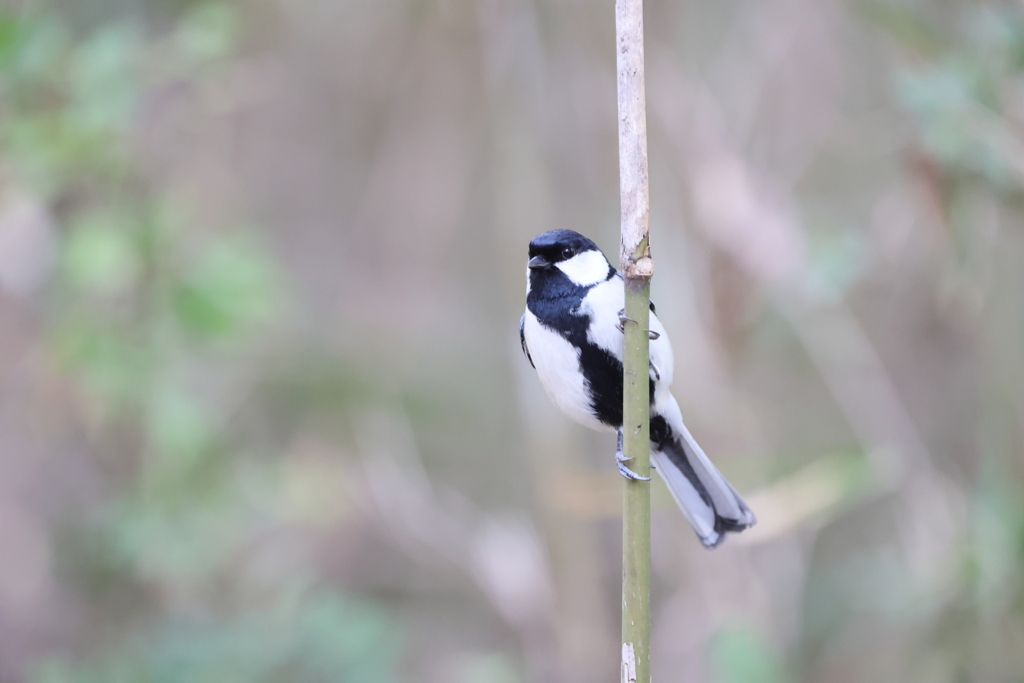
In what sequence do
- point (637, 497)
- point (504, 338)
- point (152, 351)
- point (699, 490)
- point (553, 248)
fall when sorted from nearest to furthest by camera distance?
point (637, 497) → point (553, 248) → point (699, 490) → point (152, 351) → point (504, 338)

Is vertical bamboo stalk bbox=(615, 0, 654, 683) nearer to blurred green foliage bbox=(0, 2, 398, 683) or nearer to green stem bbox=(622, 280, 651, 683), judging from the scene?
green stem bbox=(622, 280, 651, 683)

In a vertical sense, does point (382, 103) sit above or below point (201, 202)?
above

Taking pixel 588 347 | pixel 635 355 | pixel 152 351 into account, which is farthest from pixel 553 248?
pixel 152 351

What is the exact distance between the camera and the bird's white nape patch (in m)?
1.37

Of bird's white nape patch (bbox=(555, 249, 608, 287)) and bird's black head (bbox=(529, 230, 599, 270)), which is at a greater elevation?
bird's black head (bbox=(529, 230, 599, 270))

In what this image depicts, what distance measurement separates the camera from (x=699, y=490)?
149 centimetres

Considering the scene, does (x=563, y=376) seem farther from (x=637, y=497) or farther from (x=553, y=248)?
(x=637, y=497)

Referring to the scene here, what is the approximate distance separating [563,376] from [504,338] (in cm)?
251

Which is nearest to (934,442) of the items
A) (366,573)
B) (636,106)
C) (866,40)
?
(866,40)

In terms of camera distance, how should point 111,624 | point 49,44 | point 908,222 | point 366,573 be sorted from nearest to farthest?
point 49,44 < point 908,222 < point 111,624 < point 366,573

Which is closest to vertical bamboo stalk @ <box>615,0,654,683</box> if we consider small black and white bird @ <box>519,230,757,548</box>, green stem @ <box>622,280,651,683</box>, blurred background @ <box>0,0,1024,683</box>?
green stem @ <box>622,280,651,683</box>

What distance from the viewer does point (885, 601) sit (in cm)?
252

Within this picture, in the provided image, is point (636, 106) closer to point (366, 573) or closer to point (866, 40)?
point (866, 40)

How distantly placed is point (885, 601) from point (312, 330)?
2343 millimetres
